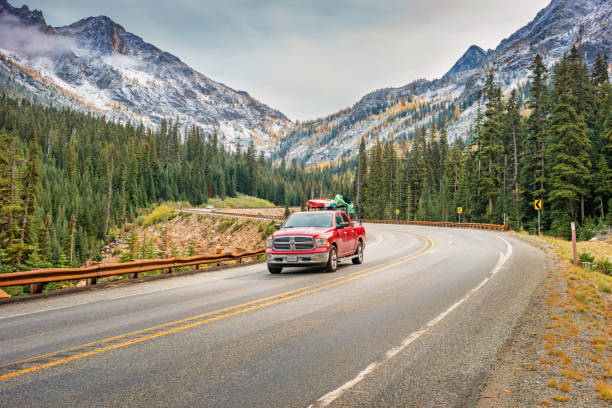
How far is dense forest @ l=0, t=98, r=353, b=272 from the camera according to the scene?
130 ft

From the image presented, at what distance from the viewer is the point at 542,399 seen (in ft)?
10.9

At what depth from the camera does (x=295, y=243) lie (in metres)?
11.8

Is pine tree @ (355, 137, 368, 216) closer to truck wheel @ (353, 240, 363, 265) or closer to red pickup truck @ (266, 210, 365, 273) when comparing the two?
truck wheel @ (353, 240, 363, 265)

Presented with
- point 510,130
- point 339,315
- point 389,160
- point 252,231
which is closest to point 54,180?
point 252,231

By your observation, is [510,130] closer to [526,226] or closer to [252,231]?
[526,226]

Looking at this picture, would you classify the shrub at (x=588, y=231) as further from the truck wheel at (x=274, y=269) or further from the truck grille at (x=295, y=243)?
the truck wheel at (x=274, y=269)

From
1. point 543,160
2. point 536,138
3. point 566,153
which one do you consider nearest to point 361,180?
point 536,138

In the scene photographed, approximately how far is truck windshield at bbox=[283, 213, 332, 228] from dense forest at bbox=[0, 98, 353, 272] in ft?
74.4

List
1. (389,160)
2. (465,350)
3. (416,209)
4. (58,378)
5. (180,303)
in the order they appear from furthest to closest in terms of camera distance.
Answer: (389,160) < (416,209) < (180,303) < (465,350) < (58,378)

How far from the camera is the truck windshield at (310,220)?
1295 cm

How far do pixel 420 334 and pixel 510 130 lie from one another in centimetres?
5646

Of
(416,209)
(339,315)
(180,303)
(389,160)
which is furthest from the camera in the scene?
(389,160)

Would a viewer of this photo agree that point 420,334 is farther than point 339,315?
No

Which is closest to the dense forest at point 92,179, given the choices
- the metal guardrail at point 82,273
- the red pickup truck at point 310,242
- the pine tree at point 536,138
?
the metal guardrail at point 82,273
